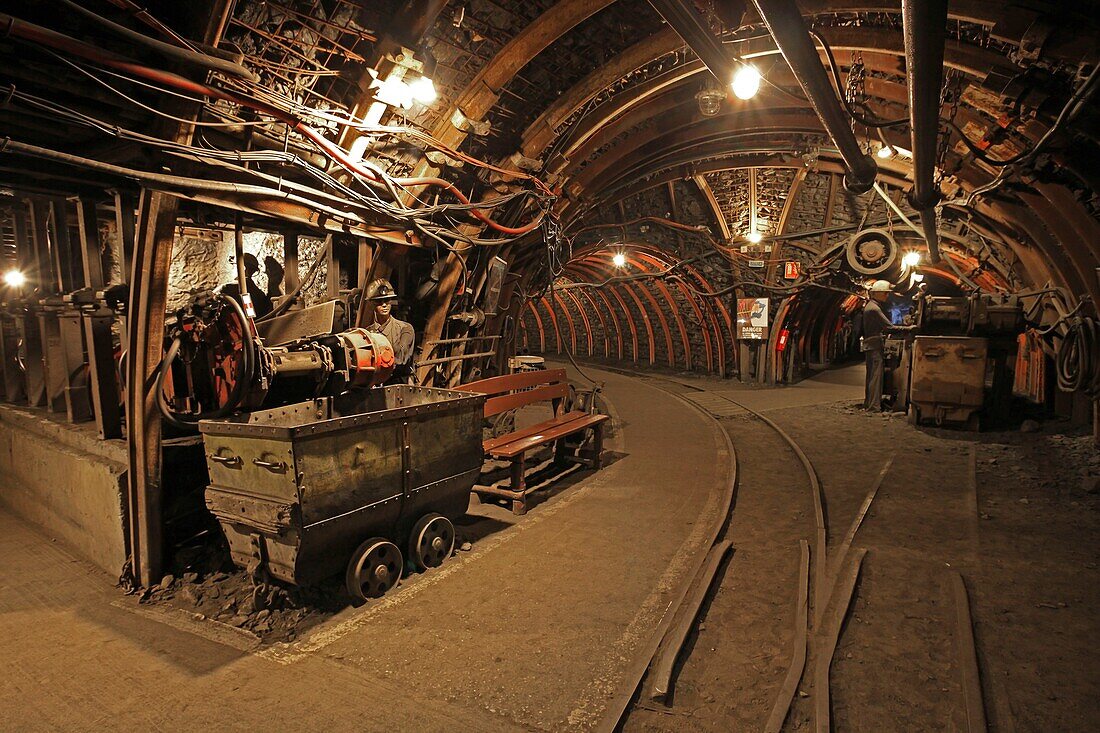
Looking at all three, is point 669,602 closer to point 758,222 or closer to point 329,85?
point 329,85

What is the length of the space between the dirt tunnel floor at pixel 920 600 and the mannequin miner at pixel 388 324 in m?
3.97

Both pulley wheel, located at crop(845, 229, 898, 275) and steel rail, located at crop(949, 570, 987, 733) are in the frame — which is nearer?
steel rail, located at crop(949, 570, 987, 733)

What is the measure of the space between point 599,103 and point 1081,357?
7.49 meters

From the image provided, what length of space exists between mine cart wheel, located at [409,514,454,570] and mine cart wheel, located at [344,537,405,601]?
18cm

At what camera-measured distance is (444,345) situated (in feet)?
26.2

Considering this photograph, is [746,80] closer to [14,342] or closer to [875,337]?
[875,337]

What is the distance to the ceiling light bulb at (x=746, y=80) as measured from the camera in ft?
17.9

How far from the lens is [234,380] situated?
414 cm

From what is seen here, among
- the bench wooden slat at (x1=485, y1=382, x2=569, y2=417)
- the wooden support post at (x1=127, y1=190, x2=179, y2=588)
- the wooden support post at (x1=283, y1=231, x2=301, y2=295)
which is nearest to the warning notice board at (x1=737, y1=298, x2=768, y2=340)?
the bench wooden slat at (x1=485, y1=382, x2=569, y2=417)

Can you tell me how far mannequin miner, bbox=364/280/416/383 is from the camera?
607 centimetres

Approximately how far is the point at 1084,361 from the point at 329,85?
9.90m

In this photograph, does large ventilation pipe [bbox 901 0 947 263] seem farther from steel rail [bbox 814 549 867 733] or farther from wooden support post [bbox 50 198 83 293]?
wooden support post [bbox 50 198 83 293]

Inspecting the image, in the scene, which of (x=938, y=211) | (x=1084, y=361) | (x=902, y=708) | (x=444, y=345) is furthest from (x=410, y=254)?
(x=938, y=211)

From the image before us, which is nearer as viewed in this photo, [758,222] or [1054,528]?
[1054,528]
